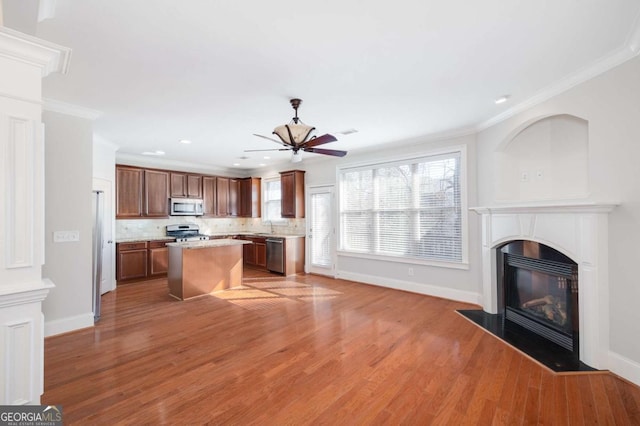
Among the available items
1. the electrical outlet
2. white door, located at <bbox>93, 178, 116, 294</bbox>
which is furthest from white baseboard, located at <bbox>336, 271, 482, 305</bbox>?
the electrical outlet

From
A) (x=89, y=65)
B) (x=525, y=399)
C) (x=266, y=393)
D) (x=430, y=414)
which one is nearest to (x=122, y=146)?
(x=89, y=65)

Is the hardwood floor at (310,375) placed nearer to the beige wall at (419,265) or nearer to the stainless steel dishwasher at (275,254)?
the beige wall at (419,265)

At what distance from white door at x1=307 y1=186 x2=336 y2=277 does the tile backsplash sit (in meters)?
0.46

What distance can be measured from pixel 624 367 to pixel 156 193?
7.60 meters

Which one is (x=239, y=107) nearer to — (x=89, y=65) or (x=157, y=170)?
(x=89, y=65)

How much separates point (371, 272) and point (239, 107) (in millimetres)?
3856

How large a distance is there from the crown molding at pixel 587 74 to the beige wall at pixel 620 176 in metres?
0.05

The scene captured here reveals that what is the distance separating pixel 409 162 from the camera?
5.11m

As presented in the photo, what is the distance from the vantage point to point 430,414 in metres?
1.99

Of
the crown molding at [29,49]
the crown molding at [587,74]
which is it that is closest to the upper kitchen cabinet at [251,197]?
the crown molding at [587,74]

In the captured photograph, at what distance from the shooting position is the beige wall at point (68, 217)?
10.9 feet

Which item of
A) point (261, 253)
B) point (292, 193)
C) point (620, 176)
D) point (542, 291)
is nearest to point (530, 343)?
point (542, 291)

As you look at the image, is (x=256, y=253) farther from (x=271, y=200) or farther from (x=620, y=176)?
(x=620, y=176)

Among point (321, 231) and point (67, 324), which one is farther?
point (321, 231)
